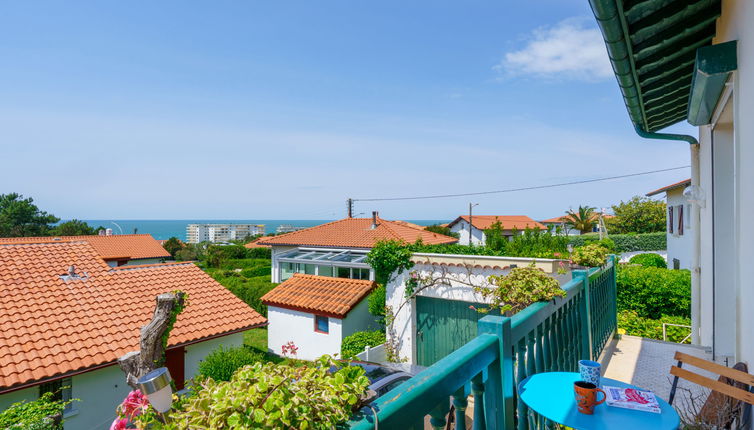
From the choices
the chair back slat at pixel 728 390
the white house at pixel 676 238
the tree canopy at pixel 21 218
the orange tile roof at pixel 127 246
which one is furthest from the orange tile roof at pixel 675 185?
the tree canopy at pixel 21 218

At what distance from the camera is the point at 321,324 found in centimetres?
1444

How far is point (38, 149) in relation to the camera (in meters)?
20.1

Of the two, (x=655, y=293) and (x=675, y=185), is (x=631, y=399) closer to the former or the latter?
(x=655, y=293)

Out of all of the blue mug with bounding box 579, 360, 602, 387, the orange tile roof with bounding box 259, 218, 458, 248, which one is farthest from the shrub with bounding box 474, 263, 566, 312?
the orange tile roof with bounding box 259, 218, 458, 248

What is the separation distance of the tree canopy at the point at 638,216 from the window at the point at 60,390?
1702 inches

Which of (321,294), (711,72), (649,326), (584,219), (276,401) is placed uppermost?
(711,72)

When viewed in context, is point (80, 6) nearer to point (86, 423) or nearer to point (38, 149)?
point (86, 423)

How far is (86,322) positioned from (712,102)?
12.4 m

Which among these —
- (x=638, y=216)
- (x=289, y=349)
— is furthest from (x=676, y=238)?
(x=638, y=216)

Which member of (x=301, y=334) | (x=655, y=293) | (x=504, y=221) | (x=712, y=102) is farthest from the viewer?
(x=504, y=221)

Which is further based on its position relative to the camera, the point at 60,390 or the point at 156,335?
the point at 60,390

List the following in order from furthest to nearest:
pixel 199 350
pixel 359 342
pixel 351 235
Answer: pixel 351 235, pixel 359 342, pixel 199 350

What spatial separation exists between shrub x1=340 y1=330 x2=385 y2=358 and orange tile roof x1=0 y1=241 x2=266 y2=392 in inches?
113

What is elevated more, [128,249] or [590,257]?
[590,257]
